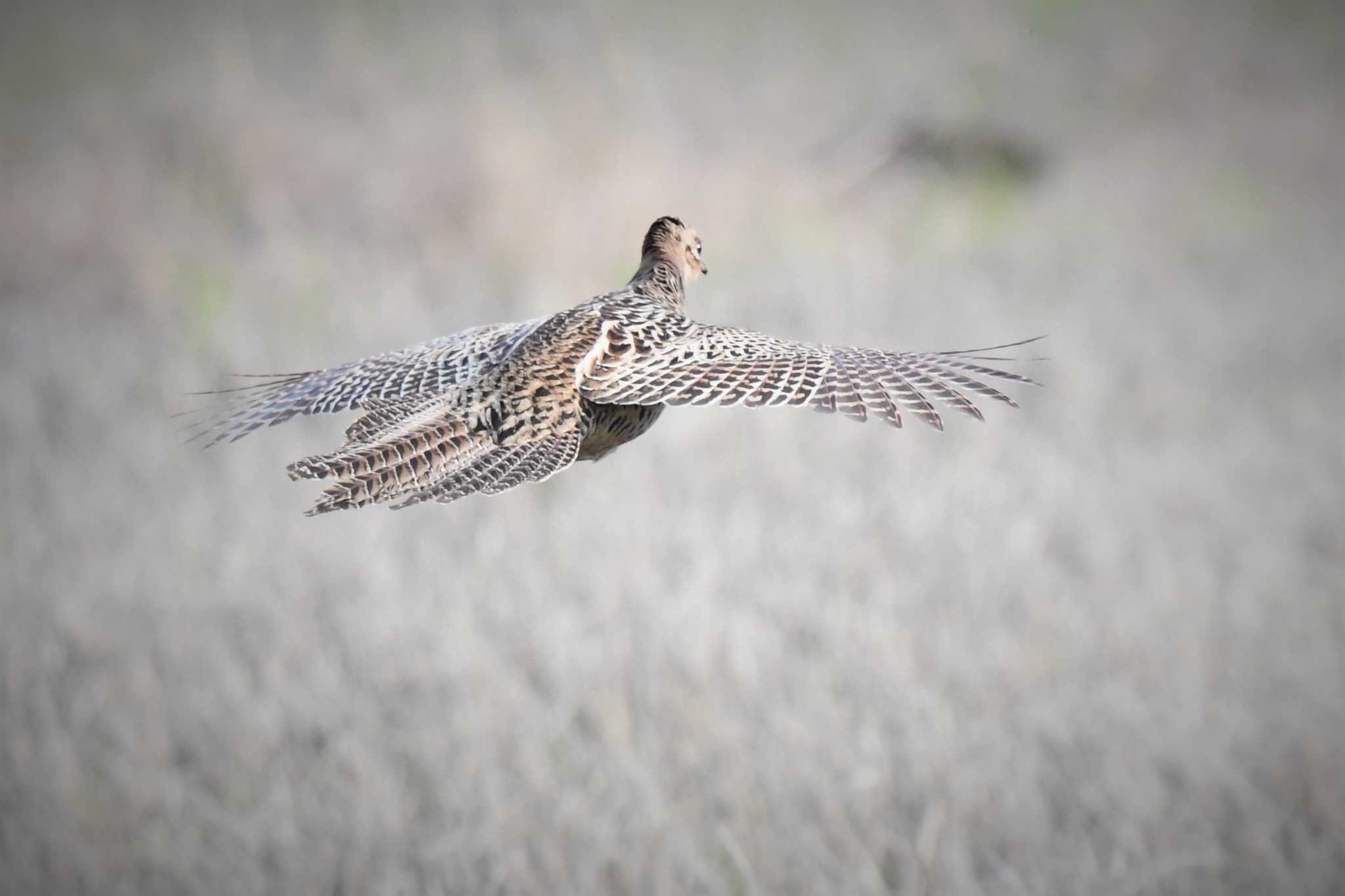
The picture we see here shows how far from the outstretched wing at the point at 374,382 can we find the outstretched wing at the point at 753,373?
0.08 metres

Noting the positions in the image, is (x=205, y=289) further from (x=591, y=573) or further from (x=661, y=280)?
(x=591, y=573)

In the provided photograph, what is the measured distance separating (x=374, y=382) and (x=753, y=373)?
0.22 meters

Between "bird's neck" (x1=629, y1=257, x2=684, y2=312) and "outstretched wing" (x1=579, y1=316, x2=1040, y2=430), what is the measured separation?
0.16 ft

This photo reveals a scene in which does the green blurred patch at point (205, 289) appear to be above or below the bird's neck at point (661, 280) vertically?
above

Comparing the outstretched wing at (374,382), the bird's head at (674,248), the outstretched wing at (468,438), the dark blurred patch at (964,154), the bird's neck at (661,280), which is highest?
the dark blurred patch at (964,154)

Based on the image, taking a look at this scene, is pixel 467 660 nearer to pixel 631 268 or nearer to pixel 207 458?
pixel 207 458

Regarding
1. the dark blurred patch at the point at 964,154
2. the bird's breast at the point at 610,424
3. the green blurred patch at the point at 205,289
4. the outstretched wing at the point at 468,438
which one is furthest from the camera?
the green blurred patch at the point at 205,289

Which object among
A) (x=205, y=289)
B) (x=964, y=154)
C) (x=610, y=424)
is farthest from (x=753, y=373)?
(x=205, y=289)

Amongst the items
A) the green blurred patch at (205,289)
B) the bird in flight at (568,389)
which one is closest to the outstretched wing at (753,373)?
the bird in flight at (568,389)

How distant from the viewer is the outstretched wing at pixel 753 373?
Answer: 62cm

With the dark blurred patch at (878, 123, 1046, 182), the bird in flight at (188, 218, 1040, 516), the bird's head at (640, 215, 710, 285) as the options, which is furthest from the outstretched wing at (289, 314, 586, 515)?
the dark blurred patch at (878, 123, 1046, 182)

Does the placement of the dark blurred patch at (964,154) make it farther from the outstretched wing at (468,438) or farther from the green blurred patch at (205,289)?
the green blurred patch at (205,289)

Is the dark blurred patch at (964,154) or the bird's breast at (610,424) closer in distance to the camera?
the bird's breast at (610,424)

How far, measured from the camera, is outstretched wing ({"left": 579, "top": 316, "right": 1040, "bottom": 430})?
62 cm
